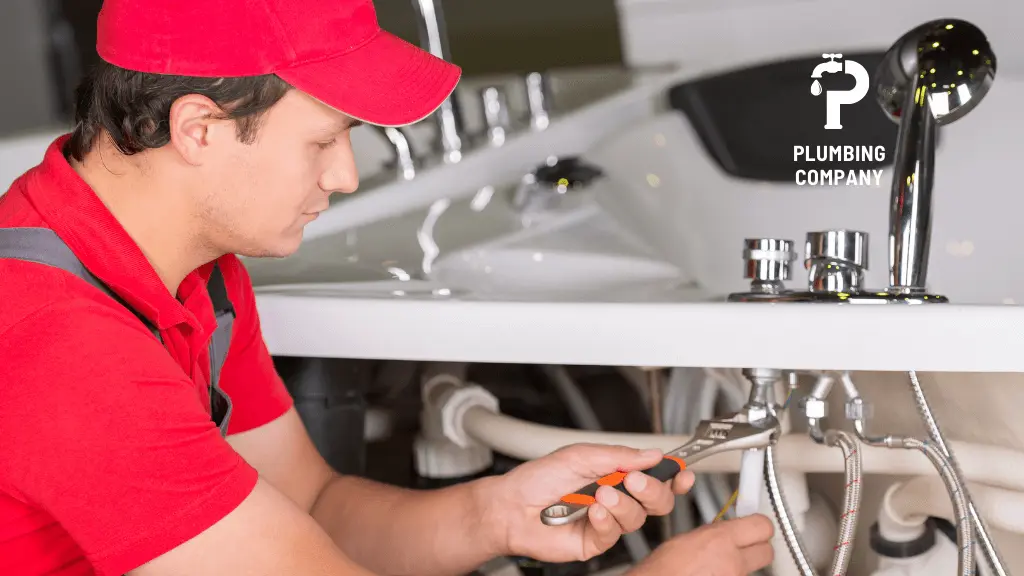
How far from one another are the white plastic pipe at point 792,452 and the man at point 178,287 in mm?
85

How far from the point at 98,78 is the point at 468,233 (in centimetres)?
66

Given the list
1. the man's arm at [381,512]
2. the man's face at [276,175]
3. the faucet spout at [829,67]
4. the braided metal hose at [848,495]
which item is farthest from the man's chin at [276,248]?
the faucet spout at [829,67]

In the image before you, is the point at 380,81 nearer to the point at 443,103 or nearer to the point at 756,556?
the point at 756,556

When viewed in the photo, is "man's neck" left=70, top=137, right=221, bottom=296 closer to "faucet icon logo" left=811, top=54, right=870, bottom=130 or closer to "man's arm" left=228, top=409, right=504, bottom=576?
"man's arm" left=228, top=409, right=504, bottom=576

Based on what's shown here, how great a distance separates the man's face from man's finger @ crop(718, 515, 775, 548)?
1.32ft

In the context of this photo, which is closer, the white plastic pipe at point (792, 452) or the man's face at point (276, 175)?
the man's face at point (276, 175)

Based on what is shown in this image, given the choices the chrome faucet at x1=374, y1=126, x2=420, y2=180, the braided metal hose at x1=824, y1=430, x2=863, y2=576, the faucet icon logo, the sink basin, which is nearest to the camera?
the braided metal hose at x1=824, y1=430, x2=863, y2=576

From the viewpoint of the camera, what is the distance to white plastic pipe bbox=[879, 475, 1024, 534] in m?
0.83

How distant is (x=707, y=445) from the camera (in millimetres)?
800

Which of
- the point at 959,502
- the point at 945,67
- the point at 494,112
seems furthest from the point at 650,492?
the point at 494,112

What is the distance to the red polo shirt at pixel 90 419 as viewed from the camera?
0.58 meters

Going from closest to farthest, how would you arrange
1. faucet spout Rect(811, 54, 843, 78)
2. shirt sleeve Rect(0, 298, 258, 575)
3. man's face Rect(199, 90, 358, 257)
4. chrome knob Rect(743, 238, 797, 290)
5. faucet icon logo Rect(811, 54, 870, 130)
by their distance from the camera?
1. shirt sleeve Rect(0, 298, 258, 575)
2. man's face Rect(199, 90, 358, 257)
3. chrome knob Rect(743, 238, 797, 290)
4. faucet icon logo Rect(811, 54, 870, 130)
5. faucet spout Rect(811, 54, 843, 78)

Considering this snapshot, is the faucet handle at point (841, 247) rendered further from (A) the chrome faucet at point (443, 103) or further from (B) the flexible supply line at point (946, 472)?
(A) the chrome faucet at point (443, 103)

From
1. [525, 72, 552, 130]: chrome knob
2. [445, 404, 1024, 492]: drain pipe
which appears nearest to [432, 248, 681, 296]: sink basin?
[445, 404, 1024, 492]: drain pipe
